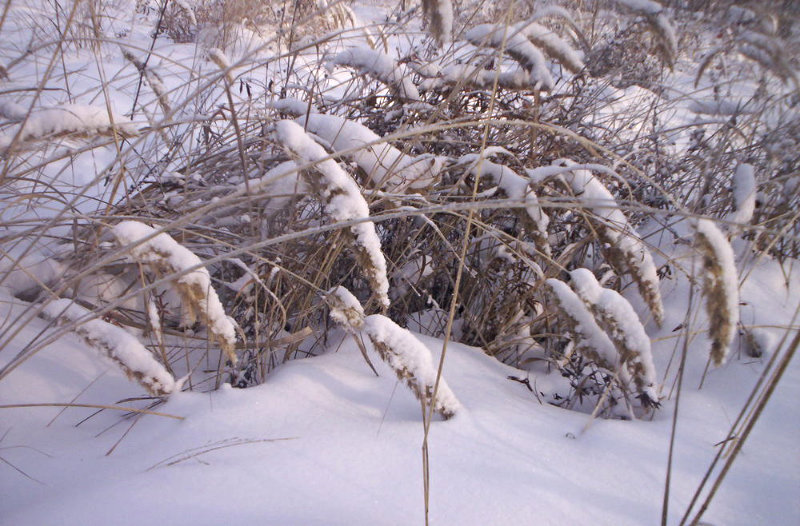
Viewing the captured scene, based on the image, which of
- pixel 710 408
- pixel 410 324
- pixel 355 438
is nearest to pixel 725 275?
pixel 710 408

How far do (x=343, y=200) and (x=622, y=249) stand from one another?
589 mm

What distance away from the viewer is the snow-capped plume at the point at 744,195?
3.79 feet

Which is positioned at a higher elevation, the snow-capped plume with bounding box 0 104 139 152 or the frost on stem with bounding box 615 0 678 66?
the frost on stem with bounding box 615 0 678 66

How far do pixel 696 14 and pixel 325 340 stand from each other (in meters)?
1.61

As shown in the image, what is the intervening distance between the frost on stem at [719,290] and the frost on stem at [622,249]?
25cm

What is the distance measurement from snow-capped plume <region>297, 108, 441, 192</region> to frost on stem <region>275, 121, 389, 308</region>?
0.53ft

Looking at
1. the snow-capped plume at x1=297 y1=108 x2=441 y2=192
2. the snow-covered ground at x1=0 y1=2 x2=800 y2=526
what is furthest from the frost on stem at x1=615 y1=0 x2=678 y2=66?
the snow-capped plume at x1=297 y1=108 x2=441 y2=192

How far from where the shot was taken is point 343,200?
82cm

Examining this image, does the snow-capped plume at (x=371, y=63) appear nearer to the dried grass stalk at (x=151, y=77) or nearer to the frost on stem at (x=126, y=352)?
the dried grass stalk at (x=151, y=77)

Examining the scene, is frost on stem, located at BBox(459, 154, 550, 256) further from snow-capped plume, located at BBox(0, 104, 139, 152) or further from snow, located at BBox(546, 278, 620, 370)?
snow-capped plume, located at BBox(0, 104, 139, 152)

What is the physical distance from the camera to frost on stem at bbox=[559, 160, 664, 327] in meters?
1.03

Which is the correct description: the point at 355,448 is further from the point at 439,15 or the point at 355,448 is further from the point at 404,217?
the point at 439,15

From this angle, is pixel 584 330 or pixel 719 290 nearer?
pixel 719 290

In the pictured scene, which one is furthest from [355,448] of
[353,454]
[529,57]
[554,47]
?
[554,47]
